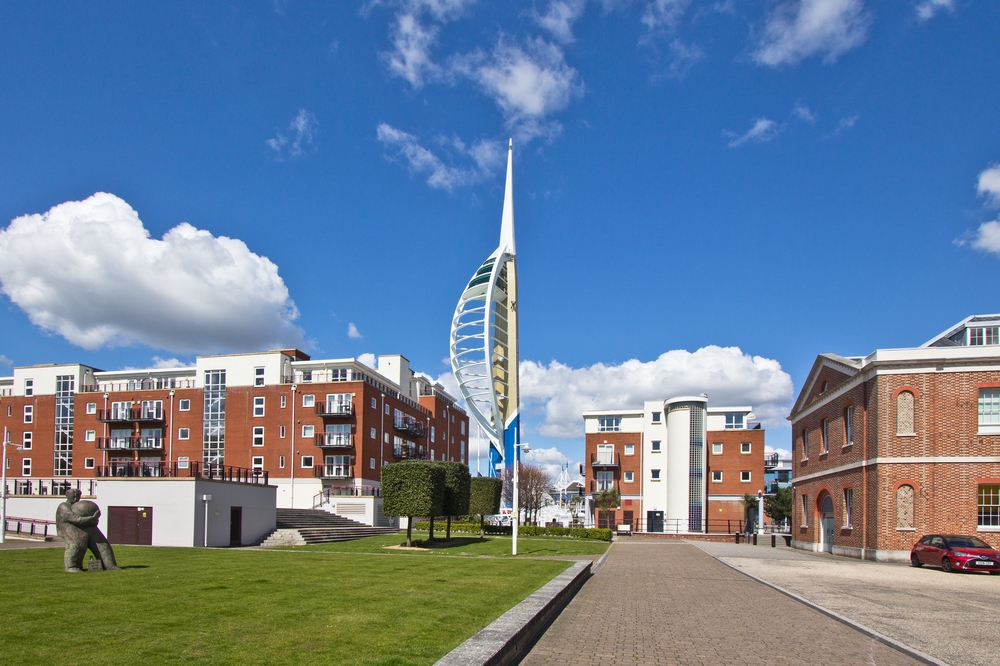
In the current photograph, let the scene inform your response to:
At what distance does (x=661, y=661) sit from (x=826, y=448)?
3179cm

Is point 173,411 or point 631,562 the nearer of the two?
point 631,562

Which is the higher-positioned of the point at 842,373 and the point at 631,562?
the point at 842,373

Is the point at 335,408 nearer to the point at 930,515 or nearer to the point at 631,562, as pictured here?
the point at 631,562

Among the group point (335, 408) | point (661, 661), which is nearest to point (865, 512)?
point (661, 661)

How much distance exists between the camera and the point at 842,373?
3503 cm

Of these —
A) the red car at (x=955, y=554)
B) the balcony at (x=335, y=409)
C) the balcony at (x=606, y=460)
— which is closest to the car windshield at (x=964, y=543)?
the red car at (x=955, y=554)

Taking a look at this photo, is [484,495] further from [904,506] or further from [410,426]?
[904,506]

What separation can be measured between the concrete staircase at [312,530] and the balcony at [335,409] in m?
8.34

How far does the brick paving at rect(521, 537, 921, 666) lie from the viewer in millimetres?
9617

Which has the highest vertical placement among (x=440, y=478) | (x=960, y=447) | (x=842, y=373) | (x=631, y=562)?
(x=842, y=373)

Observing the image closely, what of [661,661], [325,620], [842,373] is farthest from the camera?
[842,373]

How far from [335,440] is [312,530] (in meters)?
18.7

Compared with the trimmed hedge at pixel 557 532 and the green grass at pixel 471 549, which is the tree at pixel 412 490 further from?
the trimmed hedge at pixel 557 532

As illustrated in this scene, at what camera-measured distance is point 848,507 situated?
33781 millimetres
